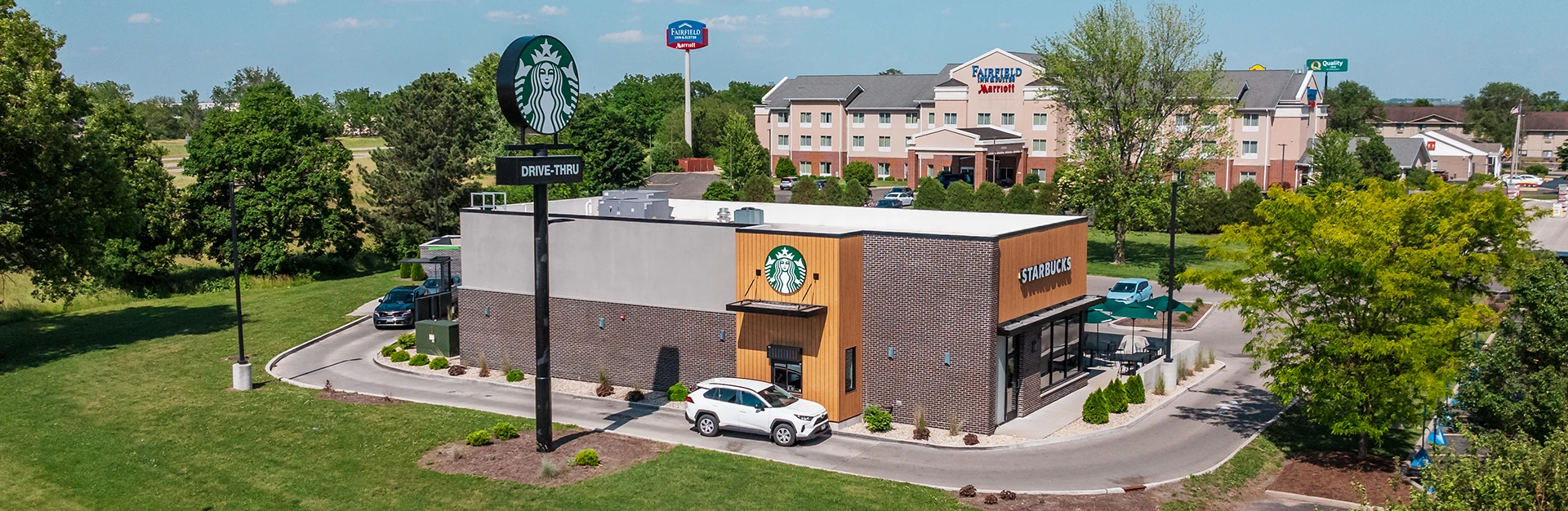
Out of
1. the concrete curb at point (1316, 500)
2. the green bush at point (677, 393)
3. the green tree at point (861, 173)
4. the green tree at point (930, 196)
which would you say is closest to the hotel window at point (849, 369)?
the green bush at point (677, 393)

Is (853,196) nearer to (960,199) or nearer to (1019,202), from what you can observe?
(960,199)

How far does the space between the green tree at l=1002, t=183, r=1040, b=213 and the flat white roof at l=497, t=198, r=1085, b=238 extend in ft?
112

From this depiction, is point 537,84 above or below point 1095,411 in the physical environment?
above

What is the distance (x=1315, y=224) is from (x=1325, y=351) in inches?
122

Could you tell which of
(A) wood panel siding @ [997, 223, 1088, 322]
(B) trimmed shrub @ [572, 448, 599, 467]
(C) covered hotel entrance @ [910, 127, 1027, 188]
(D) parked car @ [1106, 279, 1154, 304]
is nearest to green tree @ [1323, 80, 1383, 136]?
(C) covered hotel entrance @ [910, 127, 1027, 188]

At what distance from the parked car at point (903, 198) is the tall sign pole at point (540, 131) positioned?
5660cm

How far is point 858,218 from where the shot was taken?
1551 inches

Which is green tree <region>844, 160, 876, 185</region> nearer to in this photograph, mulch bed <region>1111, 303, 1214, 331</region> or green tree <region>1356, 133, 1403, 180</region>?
green tree <region>1356, 133, 1403, 180</region>

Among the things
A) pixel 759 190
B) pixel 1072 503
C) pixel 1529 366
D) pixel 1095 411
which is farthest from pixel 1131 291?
pixel 759 190

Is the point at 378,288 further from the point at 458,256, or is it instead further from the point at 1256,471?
the point at 1256,471

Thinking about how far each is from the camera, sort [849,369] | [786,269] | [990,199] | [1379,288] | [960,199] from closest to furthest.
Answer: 1. [1379,288]
2. [849,369]
3. [786,269]
4. [990,199]
5. [960,199]

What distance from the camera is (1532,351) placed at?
26.3 metres

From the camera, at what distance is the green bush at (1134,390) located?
3441 centimetres

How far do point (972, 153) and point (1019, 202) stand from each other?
20653 mm
